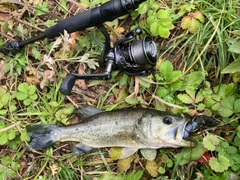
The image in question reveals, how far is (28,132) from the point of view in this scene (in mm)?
3459

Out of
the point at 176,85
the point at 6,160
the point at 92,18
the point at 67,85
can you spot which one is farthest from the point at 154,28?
the point at 6,160

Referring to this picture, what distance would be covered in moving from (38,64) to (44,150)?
0.89 meters

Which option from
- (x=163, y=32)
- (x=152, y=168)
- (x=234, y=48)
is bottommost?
(x=152, y=168)

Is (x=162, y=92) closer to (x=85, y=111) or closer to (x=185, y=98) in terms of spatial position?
(x=185, y=98)

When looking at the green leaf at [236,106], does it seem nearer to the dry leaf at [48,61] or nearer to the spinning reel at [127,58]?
the spinning reel at [127,58]

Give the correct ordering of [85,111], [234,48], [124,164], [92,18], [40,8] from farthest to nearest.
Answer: [40,8]
[85,111]
[124,164]
[234,48]
[92,18]

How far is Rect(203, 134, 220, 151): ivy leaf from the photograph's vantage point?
315cm

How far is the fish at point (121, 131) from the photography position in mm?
3080

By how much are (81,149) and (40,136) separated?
42 centimetres

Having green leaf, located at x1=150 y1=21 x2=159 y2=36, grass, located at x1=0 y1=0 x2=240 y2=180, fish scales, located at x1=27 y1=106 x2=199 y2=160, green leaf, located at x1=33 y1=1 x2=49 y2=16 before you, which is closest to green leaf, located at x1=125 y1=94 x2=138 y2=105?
grass, located at x1=0 y1=0 x2=240 y2=180

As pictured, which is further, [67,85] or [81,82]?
[81,82]

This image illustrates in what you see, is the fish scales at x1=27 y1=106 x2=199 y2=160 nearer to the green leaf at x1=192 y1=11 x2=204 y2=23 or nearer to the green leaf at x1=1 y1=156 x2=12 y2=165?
the green leaf at x1=1 y1=156 x2=12 y2=165

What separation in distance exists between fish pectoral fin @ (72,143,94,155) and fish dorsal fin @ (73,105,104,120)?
0.27m

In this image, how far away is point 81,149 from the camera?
3441 millimetres
